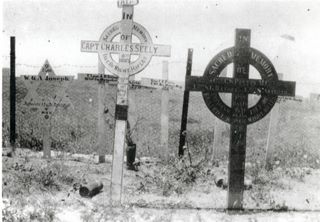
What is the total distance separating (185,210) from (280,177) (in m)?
2.39

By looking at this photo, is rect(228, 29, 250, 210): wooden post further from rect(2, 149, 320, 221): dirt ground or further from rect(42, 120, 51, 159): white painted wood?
rect(42, 120, 51, 159): white painted wood

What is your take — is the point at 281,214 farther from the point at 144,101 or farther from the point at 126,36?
the point at 144,101

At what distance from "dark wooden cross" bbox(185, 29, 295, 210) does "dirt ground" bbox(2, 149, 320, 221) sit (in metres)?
0.51

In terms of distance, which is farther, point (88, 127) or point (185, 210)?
point (88, 127)

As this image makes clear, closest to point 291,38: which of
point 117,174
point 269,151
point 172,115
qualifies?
point 269,151

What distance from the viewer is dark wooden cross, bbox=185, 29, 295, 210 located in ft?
17.6

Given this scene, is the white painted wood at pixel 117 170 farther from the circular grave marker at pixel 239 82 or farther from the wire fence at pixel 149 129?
the wire fence at pixel 149 129

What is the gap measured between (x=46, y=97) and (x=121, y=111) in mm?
2800

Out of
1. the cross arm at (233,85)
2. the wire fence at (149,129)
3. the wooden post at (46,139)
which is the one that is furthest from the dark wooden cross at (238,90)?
the wooden post at (46,139)

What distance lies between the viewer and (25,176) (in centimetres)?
611

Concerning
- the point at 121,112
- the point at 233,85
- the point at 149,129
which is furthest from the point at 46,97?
the point at 149,129

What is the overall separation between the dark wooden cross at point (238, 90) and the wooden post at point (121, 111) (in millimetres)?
807

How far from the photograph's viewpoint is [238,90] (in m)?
5.41

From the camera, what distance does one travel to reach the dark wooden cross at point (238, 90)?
5379mm
